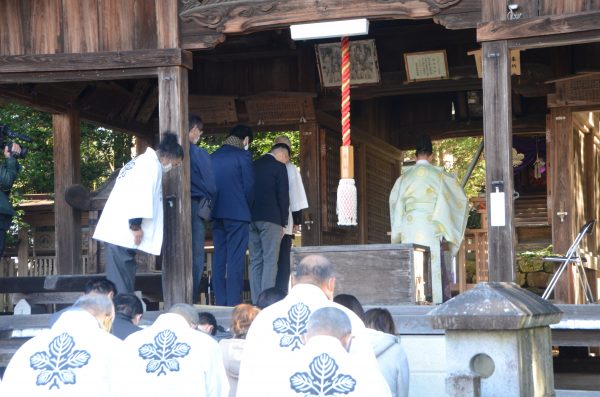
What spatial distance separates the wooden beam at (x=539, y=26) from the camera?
8.82 m

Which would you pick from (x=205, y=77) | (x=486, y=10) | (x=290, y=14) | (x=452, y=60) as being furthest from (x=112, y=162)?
(x=486, y=10)

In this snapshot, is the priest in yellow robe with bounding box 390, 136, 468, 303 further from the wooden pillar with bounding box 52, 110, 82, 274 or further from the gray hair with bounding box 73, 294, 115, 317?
the gray hair with bounding box 73, 294, 115, 317

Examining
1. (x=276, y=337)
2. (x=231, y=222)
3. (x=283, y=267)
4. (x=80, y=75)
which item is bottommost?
(x=276, y=337)

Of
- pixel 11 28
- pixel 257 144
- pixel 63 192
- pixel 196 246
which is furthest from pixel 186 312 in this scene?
pixel 257 144

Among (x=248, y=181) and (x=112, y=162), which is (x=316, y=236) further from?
(x=112, y=162)

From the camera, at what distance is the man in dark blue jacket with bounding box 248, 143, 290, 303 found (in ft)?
35.4

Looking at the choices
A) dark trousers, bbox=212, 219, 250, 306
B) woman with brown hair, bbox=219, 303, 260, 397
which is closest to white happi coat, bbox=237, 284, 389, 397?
woman with brown hair, bbox=219, 303, 260, 397

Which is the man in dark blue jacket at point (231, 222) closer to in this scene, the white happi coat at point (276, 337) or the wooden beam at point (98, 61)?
the wooden beam at point (98, 61)

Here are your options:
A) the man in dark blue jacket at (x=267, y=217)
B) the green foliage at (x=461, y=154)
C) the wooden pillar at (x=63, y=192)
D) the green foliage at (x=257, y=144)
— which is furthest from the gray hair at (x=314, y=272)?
the green foliage at (x=461, y=154)

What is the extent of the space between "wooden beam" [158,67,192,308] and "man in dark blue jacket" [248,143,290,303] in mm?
1172

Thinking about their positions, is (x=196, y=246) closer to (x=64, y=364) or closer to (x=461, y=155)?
(x=64, y=364)

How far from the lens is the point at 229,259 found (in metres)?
10.4

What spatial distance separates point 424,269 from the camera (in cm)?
960

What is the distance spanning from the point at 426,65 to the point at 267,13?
3.03 meters
